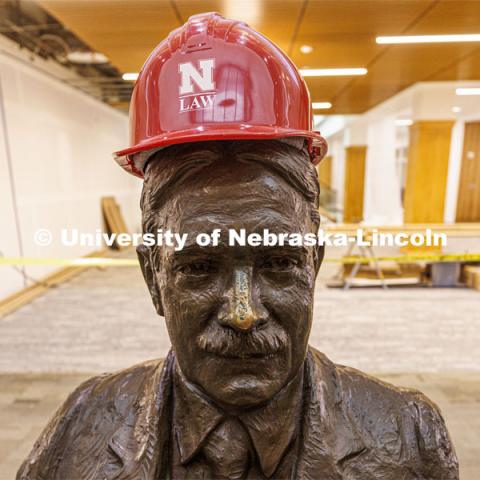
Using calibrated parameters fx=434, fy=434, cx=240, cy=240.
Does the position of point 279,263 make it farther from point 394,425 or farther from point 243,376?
point 394,425

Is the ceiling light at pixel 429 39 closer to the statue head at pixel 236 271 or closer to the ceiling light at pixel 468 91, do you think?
the ceiling light at pixel 468 91

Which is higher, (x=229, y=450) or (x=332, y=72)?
(x=332, y=72)

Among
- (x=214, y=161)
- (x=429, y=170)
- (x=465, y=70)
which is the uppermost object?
(x=465, y=70)

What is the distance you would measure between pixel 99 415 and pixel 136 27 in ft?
12.3

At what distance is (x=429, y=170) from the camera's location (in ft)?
26.7

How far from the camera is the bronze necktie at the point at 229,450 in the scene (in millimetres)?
1010

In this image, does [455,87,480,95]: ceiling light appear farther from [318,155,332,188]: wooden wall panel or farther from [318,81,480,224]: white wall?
[318,155,332,188]: wooden wall panel

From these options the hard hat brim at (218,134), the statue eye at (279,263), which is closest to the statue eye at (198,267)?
the statue eye at (279,263)

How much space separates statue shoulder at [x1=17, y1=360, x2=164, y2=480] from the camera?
125 cm

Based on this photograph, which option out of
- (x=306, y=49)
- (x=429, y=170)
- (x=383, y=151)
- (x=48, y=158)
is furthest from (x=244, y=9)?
(x=383, y=151)

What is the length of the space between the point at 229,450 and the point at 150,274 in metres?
0.47

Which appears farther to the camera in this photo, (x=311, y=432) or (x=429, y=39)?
(x=429, y=39)

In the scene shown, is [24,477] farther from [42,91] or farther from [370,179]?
[370,179]

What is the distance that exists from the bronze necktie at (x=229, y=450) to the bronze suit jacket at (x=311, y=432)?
0.13 meters
